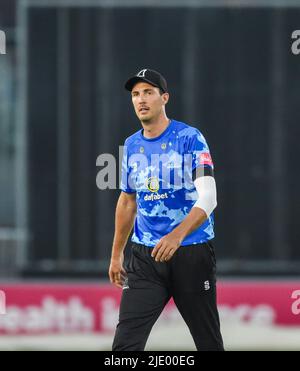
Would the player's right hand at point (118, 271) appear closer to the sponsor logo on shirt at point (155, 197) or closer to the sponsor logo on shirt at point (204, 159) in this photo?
the sponsor logo on shirt at point (155, 197)

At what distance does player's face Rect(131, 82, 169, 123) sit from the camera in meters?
7.71

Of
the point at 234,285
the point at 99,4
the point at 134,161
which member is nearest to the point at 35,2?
the point at 99,4

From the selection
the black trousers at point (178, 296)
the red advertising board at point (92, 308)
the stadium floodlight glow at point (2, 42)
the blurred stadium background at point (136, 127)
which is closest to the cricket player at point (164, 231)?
the black trousers at point (178, 296)

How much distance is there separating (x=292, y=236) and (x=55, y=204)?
4120 mm

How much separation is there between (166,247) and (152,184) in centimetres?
71

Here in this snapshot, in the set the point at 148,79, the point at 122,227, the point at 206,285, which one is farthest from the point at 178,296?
the point at 148,79

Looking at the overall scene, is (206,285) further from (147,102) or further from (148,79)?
(148,79)

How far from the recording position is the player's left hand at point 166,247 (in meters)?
7.16

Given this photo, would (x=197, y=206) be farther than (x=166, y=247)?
Yes

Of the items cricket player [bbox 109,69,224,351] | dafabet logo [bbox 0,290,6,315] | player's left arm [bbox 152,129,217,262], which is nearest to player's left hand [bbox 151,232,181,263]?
player's left arm [bbox 152,129,217,262]

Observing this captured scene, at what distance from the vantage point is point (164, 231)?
25.3 feet

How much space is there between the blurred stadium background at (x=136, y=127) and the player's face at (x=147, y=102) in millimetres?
10045

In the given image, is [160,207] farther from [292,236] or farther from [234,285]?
[292,236]

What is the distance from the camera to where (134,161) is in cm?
785
